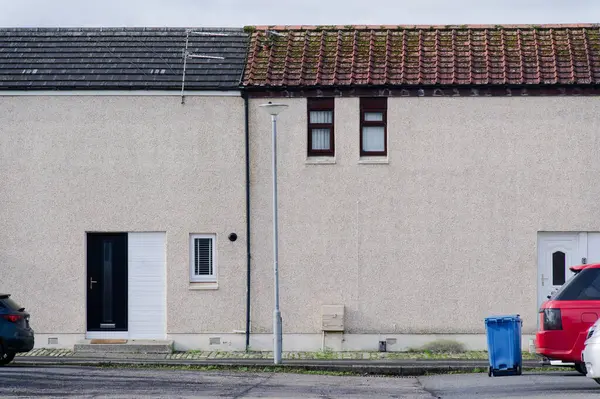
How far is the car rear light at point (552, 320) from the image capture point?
18.2 m

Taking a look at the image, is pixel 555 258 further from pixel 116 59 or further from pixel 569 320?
pixel 116 59

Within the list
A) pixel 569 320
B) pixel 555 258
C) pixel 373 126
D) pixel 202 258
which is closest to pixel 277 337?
pixel 202 258

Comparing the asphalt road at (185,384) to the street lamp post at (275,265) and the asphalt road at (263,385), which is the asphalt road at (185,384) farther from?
the street lamp post at (275,265)

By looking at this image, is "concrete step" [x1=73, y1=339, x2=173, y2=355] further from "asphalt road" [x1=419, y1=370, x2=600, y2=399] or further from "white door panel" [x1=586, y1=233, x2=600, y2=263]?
"white door panel" [x1=586, y1=233, x2=600, y2=263]

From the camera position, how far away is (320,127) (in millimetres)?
26641

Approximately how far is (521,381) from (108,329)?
1075 cm

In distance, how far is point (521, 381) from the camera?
19.1 meters

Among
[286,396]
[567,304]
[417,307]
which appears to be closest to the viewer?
[286,396]

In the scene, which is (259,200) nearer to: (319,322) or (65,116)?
(319,322)

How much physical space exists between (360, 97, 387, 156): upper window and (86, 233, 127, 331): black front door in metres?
5.74

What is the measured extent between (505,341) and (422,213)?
6.79 m

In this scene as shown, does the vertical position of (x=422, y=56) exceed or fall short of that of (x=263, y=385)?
it exceeds it

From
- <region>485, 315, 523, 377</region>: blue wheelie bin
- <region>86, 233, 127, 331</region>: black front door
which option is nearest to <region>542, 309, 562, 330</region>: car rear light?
<region>485, 315, 523, 377</region>: blue wheelie bin

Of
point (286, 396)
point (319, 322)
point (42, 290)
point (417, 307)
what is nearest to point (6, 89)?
point (42, 290)
